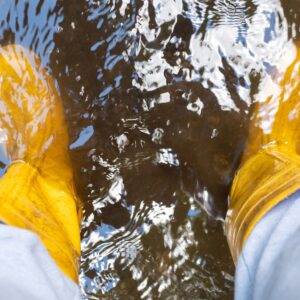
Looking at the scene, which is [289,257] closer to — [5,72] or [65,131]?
[65,131]

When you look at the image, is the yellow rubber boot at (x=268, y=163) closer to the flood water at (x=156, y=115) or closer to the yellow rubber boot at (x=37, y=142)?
the flood water at (x=156, y=115)

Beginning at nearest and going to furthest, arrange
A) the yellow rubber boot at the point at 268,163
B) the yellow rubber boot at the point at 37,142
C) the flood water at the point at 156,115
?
the yellow rubber boot at the point at 268,163
the yellow rubber boot at the point at 37,142
the flood water at the point at 156,115

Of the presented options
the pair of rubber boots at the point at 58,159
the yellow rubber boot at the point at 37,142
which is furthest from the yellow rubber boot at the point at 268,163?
the yellow rubber boot at the point at 37,142

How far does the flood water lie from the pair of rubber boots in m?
0.04

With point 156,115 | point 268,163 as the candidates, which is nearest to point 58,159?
point 156,115

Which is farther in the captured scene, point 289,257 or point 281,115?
point 281,115

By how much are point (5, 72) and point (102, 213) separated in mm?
492

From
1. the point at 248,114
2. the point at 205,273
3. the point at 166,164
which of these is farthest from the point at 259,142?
the point at 205,273

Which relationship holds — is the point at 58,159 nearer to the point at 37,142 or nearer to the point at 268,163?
the point at 37,142

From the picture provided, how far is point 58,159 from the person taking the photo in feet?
4.24

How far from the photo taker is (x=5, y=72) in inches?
52.7

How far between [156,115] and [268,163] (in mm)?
340

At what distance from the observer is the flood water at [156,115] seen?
130 cm

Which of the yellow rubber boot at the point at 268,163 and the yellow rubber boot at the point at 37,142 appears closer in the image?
the yellow rubber boot at the point at 268,163
